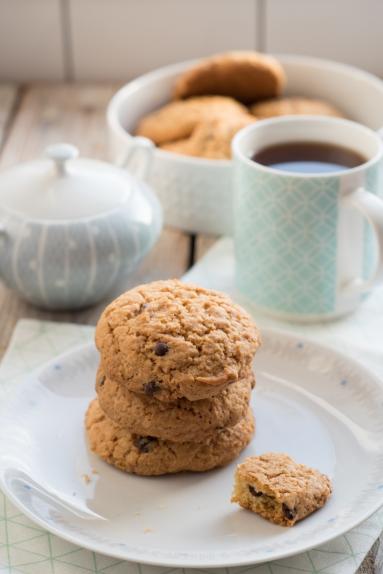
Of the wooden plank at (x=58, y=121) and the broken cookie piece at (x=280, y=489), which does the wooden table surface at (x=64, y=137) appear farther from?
the broken cookie piece at (x=280, y=489)

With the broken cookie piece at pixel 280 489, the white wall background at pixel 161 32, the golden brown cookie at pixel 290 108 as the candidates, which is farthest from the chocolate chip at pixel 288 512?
the white wall background at pixel 161 32

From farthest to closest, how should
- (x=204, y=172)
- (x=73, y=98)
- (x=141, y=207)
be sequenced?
(x=73, y=98) → (x=204, y=172) → (x=141, y=207)

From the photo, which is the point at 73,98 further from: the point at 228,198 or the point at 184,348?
the point at 184,348

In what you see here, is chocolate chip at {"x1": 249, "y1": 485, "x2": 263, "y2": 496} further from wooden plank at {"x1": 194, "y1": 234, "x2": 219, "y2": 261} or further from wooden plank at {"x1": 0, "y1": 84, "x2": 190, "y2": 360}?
wooden plank at {"x1": 194, "y1": 234, "x2": 219, "y2": 261}

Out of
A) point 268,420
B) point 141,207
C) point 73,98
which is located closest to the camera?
point 268,420

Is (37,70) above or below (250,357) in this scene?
below

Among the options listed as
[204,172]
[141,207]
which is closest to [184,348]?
[141,207]

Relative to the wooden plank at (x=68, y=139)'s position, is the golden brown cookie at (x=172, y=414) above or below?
above

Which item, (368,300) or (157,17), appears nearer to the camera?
(368,300)

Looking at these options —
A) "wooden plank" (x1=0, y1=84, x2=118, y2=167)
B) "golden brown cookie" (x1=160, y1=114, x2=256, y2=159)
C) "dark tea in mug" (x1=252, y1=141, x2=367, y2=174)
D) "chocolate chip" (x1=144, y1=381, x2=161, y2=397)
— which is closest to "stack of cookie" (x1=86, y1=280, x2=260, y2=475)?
"chocolate chip" (x1=144, y1=381, x2=161, y2=397)
